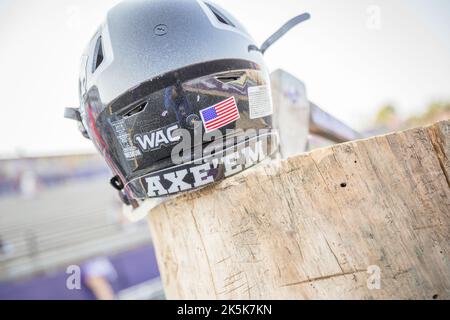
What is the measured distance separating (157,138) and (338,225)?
0.70 meters

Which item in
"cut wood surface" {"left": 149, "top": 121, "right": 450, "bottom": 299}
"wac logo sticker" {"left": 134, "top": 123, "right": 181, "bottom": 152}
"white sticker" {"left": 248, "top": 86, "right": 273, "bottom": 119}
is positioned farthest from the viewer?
"white sticker" {"left": 248, "top": 86, "right": 273, "bottom": 119}

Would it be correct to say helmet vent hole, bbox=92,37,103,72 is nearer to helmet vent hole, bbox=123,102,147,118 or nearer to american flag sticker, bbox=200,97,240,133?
helmet vent hole, bbox=123,102,147,118

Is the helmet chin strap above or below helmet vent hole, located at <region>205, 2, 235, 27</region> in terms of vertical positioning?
below

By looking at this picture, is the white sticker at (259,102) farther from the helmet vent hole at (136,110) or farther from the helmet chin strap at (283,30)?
the helmet vent hole at (136,110)

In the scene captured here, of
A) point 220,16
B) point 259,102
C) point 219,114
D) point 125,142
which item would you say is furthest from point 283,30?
point 125,142

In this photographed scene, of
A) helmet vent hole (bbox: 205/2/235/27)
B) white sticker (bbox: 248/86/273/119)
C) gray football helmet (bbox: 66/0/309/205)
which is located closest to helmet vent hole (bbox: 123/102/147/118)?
gray football helmet (bbox: 66/0/309/205)

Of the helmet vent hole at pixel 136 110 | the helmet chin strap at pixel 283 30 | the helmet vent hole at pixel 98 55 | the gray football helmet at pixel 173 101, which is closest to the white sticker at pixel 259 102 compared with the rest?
the gray football helmet at pixel 173 101

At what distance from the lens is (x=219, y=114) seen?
49.6 inches

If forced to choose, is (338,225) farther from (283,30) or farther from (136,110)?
(283,30)

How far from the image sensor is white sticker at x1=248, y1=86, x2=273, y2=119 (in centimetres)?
134

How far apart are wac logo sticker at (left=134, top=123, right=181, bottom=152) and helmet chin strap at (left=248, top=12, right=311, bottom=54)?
0.64 meters

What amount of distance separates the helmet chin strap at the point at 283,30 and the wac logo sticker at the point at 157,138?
0.64m
